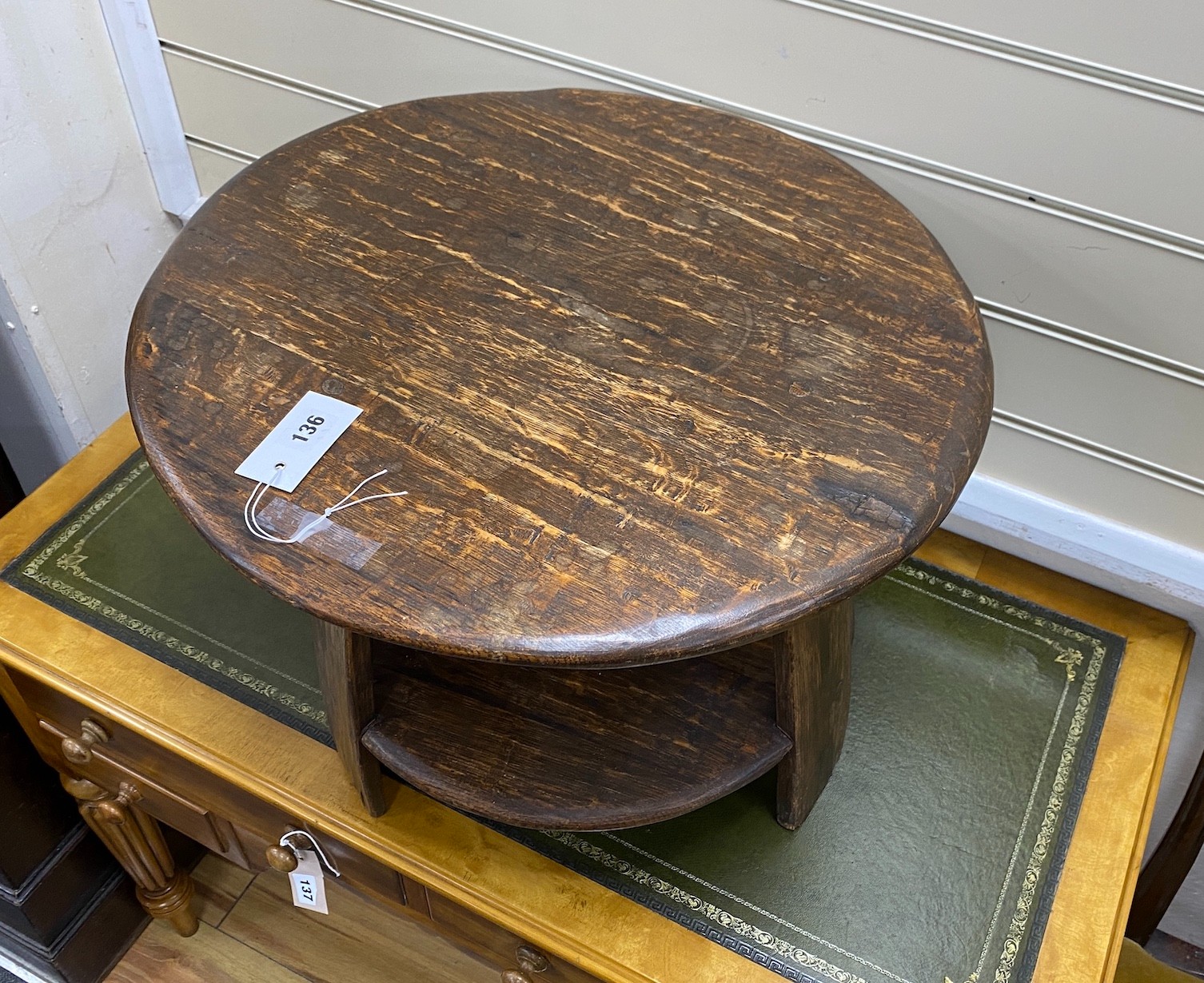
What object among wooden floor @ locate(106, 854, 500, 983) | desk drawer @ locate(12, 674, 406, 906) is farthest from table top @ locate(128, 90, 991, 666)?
wooden floor @ locate(106, 854, 500, 983)

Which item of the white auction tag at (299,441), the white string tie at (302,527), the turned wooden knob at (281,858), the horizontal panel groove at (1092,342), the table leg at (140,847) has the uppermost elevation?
the white auction tag at (299,441)

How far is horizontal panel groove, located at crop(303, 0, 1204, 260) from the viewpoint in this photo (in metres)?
0.99

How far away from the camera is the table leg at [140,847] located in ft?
3.93

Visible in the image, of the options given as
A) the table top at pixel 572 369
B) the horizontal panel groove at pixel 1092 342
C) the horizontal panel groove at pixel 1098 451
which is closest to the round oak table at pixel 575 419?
the table top at pixel 572 369

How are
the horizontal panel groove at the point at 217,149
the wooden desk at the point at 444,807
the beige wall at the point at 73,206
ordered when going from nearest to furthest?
the wooden desk at the point at 444,807 < the beige wall at the point at 73,206 < the horizontal panel groove at the point at 217,149

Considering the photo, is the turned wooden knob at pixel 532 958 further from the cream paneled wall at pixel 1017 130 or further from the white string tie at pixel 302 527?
the cream paneled wall at pixel 1017 130

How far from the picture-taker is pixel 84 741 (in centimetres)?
113

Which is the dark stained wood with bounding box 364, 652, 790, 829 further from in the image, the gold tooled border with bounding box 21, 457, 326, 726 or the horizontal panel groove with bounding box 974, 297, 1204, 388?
the horizontal panel groove with bounding box 974, 297, 1204, 388

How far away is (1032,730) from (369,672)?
2.12 feet

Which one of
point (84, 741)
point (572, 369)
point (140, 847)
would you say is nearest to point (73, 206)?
point (84, 741)

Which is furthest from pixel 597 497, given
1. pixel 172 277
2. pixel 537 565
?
pixel 172 277

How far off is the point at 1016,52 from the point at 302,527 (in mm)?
721

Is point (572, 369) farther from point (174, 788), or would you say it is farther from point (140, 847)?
point (140, 847)

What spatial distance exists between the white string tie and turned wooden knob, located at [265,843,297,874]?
474 mm
